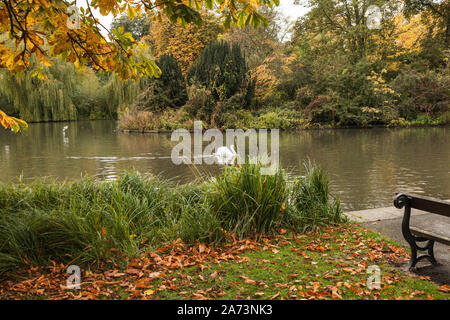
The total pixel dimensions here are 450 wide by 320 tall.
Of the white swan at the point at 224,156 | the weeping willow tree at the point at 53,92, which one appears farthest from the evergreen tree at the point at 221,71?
the white swan at the point at 224,156

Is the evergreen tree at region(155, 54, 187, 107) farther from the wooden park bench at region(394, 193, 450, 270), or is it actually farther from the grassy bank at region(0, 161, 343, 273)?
the wooden park bench at region(394, 193, 450, 270)

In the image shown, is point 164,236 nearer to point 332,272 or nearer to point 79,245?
point 79,245

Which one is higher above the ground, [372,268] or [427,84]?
[427,84]

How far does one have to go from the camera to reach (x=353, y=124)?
2548 centimetres

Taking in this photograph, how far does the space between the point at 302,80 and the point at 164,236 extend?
80.9 ft

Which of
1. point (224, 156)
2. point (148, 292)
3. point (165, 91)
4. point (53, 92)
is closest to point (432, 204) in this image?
point (148, 292)

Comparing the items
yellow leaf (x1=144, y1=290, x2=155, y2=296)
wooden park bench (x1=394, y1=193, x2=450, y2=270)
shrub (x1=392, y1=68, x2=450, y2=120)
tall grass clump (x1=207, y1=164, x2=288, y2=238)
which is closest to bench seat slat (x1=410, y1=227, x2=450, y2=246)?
wooden park bench (x1=394, y1=193, x2=450, y2=270)

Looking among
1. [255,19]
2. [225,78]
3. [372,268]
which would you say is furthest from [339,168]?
[225,78]

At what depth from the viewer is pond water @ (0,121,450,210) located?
8.43 m

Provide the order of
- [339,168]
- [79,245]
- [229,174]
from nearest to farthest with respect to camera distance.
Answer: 1. [79,245]
2. [229,174]
3. [339,168]

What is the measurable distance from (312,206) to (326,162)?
282 inches

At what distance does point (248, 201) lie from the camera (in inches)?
176

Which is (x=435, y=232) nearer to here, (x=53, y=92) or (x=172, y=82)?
(x=172, y=82)

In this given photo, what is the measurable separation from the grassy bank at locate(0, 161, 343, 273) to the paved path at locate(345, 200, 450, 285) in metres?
0.48
